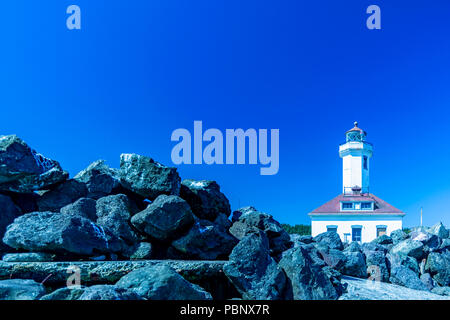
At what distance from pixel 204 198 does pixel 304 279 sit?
2899 millimetres

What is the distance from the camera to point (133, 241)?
18.9 feet

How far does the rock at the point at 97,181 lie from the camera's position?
6.70 metres

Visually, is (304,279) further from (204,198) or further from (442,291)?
(442,291)

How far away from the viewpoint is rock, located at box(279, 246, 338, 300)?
483 centimetres

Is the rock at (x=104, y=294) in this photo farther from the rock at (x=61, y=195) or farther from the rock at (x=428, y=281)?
the rock at (x=428, y=281)

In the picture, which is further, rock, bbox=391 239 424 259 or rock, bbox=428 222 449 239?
rock, bbox=428 222 449 239

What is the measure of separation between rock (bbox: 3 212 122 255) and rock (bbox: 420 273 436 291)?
30.2 ft

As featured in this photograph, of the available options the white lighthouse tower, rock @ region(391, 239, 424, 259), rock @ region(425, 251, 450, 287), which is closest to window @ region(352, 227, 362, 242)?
the white lighthouse tower

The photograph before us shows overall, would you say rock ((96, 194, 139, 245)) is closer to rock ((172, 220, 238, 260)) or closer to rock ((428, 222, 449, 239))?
rock ((172, 220, 238, 260))

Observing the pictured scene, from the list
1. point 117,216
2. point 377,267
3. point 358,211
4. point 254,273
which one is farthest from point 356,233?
point 117,216

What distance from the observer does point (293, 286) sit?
494 cm

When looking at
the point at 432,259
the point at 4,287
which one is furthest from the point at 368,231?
the point at 4,287

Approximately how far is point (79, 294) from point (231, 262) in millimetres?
2309

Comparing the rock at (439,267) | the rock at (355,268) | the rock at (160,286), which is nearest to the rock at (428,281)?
the rock at (439,267)
